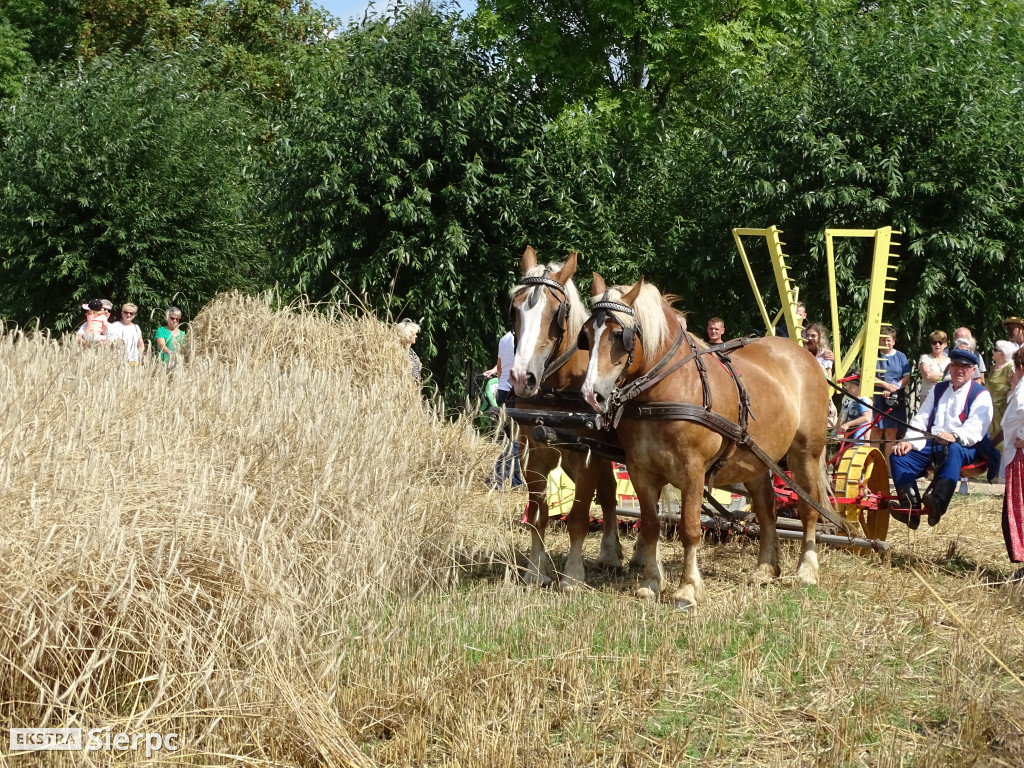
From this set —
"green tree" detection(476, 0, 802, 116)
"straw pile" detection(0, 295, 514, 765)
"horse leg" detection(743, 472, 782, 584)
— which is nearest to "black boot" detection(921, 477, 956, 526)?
"horse leg" detection(743, 472, 782, 584)

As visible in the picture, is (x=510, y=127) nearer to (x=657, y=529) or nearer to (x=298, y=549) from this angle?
(x=657, y=529)

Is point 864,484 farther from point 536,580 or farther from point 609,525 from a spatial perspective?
point 536,580

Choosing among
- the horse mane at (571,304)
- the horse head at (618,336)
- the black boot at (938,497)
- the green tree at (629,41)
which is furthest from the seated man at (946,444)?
the green tree at (629,41)

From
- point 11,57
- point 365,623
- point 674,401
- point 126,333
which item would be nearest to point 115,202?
point 126,333

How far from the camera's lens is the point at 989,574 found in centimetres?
703

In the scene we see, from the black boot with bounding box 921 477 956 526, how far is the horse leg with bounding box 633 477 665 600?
7.22ft

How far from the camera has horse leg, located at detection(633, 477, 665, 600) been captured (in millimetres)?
6035

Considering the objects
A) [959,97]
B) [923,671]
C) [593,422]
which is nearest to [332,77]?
[959,97]

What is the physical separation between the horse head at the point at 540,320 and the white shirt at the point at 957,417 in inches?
105

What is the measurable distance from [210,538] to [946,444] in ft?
16.8

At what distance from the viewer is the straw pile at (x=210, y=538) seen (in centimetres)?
374

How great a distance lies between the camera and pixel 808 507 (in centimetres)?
692

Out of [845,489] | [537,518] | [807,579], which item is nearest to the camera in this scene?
[537,518]

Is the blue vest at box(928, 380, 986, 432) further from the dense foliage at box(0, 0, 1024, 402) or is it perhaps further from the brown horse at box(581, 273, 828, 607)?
the dense foliage at box(0, 0, 1024, 402)
